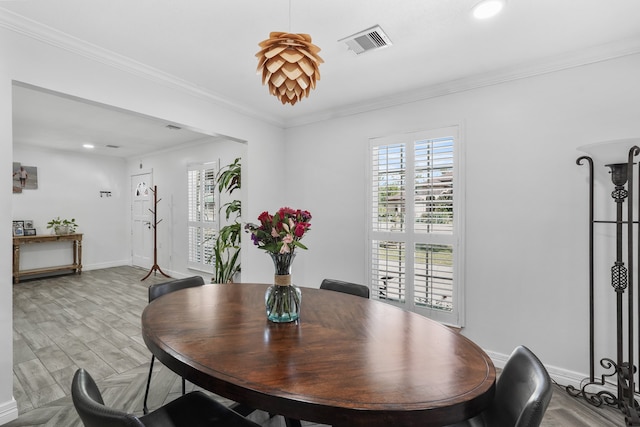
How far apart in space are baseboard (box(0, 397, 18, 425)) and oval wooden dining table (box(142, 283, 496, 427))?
120 centimetres

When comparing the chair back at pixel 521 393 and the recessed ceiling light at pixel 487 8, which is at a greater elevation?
the recessed ceiling light at pixel 487 8

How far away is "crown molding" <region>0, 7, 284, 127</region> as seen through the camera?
6.55ft

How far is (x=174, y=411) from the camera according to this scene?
1.40 meters

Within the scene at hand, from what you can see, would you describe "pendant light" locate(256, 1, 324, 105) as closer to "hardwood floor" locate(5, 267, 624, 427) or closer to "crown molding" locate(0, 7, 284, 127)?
"crown molding" locate(0, 7, 284, 127)

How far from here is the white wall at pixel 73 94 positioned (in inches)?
78.8

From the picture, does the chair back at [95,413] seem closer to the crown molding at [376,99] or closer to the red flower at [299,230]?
the red flower at [299,230]

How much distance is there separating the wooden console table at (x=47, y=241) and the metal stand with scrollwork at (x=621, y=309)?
25.9 feet

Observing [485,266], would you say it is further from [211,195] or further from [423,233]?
[211,195]

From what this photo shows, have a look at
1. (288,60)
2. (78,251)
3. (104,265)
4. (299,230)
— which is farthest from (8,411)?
(104,265)

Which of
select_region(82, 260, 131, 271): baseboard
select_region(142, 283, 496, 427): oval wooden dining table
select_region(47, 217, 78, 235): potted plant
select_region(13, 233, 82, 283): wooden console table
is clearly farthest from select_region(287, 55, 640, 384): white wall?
select_region(82, 260, 131, 271): baseboard

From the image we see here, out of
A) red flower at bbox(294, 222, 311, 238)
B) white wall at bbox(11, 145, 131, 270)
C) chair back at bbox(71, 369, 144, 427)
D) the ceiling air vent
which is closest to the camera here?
chair back at bbox(71, 369, 144, 427)

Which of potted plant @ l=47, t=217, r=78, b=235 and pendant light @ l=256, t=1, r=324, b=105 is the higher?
pendant light @ l=256, t=1, r=324, b=105

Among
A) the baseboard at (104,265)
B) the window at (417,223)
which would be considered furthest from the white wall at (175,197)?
the window at (417,223)

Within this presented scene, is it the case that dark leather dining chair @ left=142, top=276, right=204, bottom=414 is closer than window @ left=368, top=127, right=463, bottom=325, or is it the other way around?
dark leather dining chair @ left=142, top=276, right=204, bottom=414
